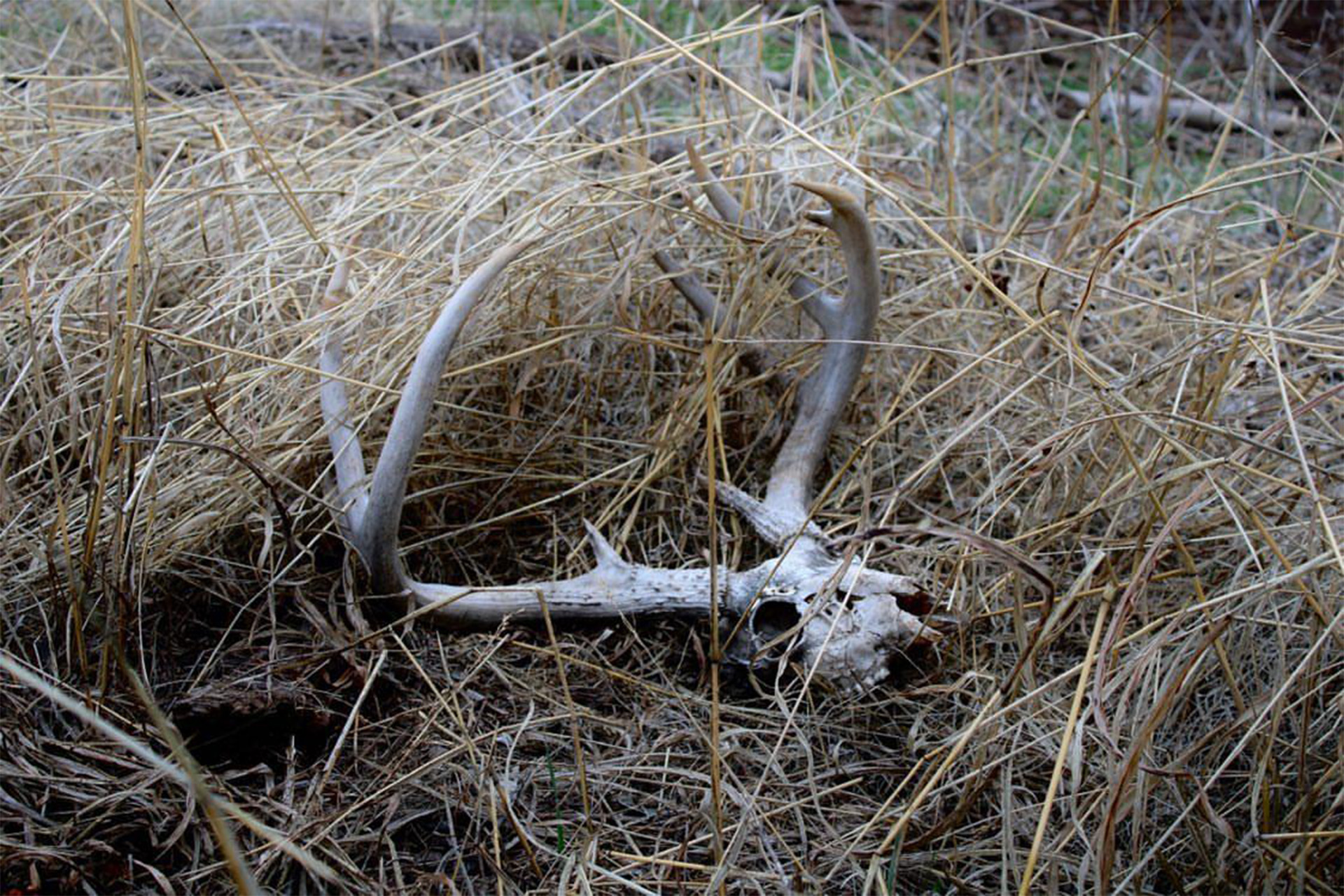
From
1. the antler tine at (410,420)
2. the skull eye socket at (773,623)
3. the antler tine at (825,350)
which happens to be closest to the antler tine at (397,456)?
the antler tine at (410,420)

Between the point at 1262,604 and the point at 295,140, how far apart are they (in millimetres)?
2367

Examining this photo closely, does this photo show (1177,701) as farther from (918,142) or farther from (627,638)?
(918,142)

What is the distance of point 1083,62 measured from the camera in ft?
15.1

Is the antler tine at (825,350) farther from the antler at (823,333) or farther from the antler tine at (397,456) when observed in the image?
the antler tine at (397,456)

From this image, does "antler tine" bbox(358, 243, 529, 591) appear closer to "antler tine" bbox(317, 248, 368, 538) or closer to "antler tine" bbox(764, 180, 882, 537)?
"antler tine" bbox(317, 248, 368, 538)

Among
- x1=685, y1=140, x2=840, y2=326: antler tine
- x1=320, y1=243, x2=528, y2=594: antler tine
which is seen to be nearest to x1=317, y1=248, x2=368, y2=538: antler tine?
x1=320, y1=243, x2=528, y2=594: antler tine

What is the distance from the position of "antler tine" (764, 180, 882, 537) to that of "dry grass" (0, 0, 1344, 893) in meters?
0.09

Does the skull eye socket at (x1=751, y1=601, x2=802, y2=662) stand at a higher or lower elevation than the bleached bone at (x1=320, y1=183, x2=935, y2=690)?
lower

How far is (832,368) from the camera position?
208 cm

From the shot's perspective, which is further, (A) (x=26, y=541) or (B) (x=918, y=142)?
(B) (x=918, y=142)

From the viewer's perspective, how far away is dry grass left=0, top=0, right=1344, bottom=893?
53.2 inches

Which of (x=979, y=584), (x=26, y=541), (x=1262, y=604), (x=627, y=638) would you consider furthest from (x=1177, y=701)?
(x=26, y=541)

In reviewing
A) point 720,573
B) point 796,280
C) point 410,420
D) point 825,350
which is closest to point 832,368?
point 825,350

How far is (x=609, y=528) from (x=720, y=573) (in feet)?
1.05
